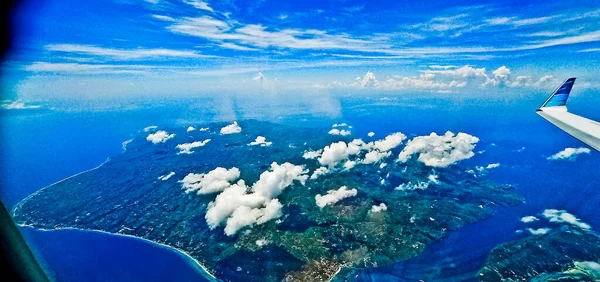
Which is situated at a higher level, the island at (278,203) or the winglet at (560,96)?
the winglet at (560,96)

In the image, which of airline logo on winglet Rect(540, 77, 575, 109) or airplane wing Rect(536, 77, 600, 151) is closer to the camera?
airplane wing Rect(536, 77, 600, 151)

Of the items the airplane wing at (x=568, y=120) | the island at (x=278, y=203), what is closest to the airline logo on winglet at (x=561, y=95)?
the airplane wing at (x=568, y=120)

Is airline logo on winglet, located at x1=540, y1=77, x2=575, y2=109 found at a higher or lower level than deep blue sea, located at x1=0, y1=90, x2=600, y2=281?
higher

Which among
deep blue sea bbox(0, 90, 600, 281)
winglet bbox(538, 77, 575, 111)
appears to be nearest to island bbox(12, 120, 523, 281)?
deep blue sea bbox(0, 90, 600, 281)

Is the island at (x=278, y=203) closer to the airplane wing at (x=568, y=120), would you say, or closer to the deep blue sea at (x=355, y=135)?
the deep blue sea at (x=355, y=135)

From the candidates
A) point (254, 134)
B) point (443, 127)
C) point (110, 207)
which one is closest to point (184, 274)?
point (110, 207)

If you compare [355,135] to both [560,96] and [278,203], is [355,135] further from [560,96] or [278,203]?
[560,96]

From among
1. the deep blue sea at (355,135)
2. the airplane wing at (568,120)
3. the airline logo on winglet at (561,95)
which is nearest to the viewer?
the airplane wing at (568,120)

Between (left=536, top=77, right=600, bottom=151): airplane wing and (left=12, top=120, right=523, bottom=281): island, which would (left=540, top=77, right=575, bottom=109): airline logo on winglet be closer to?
(left=536, top=77, right=600, bottom=151): airplane wing

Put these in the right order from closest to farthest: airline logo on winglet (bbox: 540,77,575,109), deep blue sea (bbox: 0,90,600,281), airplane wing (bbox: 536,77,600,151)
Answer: airplane wing (bbox: 536,77,600,151) < airline logo on winglet (bbox: 540,77,575,109) < deep blue sea (bbox: 0,90,600,281)
